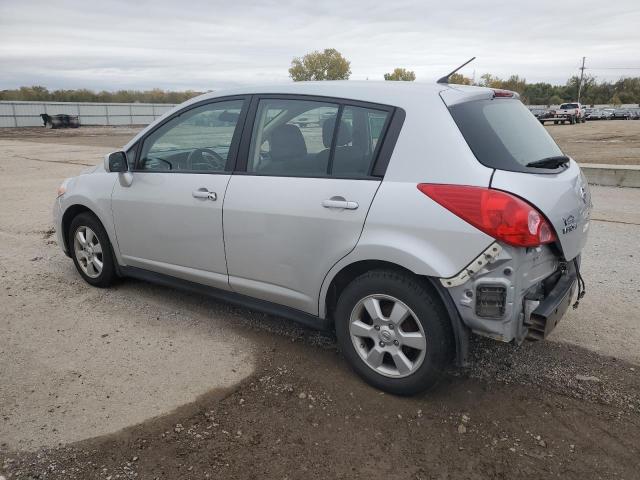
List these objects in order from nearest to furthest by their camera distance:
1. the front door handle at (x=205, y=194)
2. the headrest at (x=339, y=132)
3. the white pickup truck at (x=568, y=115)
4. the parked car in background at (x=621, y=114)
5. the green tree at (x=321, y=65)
A: the headrest at (x=339, y=132)
the front door handle at (x=205, y=194)
the white pickup truck at (x=568, y=115)
the parked car in background at (x=621, y=114)
the green tree at (x=321, y=65)

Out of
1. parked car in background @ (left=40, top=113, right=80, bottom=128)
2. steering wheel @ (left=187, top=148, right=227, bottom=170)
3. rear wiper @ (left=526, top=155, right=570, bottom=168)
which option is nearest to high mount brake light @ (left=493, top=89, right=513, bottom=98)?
rear wiper @ (left=526, top=155, right=570, bottom=168)

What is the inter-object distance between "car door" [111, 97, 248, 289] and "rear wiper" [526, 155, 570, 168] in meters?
1.86

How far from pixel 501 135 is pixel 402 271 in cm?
91

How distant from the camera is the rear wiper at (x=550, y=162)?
2918mm

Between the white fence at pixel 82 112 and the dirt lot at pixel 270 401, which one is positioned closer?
the dirt lot at pixel 270 401

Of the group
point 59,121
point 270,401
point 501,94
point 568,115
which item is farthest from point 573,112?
point 270,401

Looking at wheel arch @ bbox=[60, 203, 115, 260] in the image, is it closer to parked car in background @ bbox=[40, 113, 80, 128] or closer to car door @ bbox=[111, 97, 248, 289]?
car door @ bbox=[111, 97, 248, 289]

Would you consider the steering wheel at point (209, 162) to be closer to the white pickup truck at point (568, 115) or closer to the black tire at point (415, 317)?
the black tire at point (415, 317)

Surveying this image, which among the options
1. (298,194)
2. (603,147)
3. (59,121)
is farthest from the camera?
(59,121)

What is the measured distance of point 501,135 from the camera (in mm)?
2924

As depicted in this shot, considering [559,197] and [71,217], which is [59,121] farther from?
[559,197]

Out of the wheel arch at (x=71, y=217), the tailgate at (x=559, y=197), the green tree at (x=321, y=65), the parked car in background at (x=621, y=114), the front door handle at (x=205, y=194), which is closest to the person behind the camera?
the tailgate at (x=559, y=197)

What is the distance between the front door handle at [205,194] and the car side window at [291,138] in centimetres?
31

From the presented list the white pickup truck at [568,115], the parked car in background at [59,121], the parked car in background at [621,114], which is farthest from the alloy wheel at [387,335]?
the parked car in background at [621,114]
